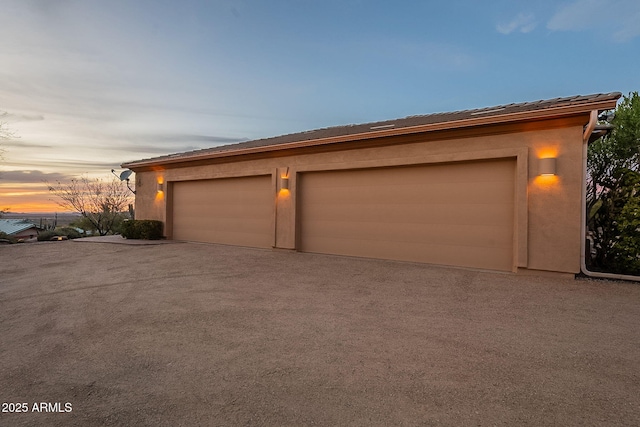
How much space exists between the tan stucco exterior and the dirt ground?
2.27ft

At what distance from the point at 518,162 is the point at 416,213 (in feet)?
7.01

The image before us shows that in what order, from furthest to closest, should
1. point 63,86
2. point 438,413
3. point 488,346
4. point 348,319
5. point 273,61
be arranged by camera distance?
point 273,61
point 63,86
point 348,319
point 488,346
point 438,413

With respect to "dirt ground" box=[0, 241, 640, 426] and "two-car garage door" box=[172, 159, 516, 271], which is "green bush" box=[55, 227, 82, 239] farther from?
"dirt ground" box=[0, 241, 640, 426]

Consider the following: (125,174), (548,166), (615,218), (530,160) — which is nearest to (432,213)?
(530,160)

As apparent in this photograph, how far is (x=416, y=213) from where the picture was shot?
6.84 meters

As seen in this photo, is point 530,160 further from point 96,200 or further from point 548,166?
point 96,200

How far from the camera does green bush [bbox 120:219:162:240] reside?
36.2ft

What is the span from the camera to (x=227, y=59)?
10.9m

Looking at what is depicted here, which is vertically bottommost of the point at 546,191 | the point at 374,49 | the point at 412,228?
the point at 412,228

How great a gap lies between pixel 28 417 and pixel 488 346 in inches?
136

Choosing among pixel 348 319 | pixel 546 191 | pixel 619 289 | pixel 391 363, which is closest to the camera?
pixel 391 363

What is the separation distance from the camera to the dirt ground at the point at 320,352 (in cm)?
191

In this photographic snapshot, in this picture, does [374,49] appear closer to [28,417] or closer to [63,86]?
[63,86]

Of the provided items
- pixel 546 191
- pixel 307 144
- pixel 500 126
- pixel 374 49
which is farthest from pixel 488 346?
pixel 374 49
